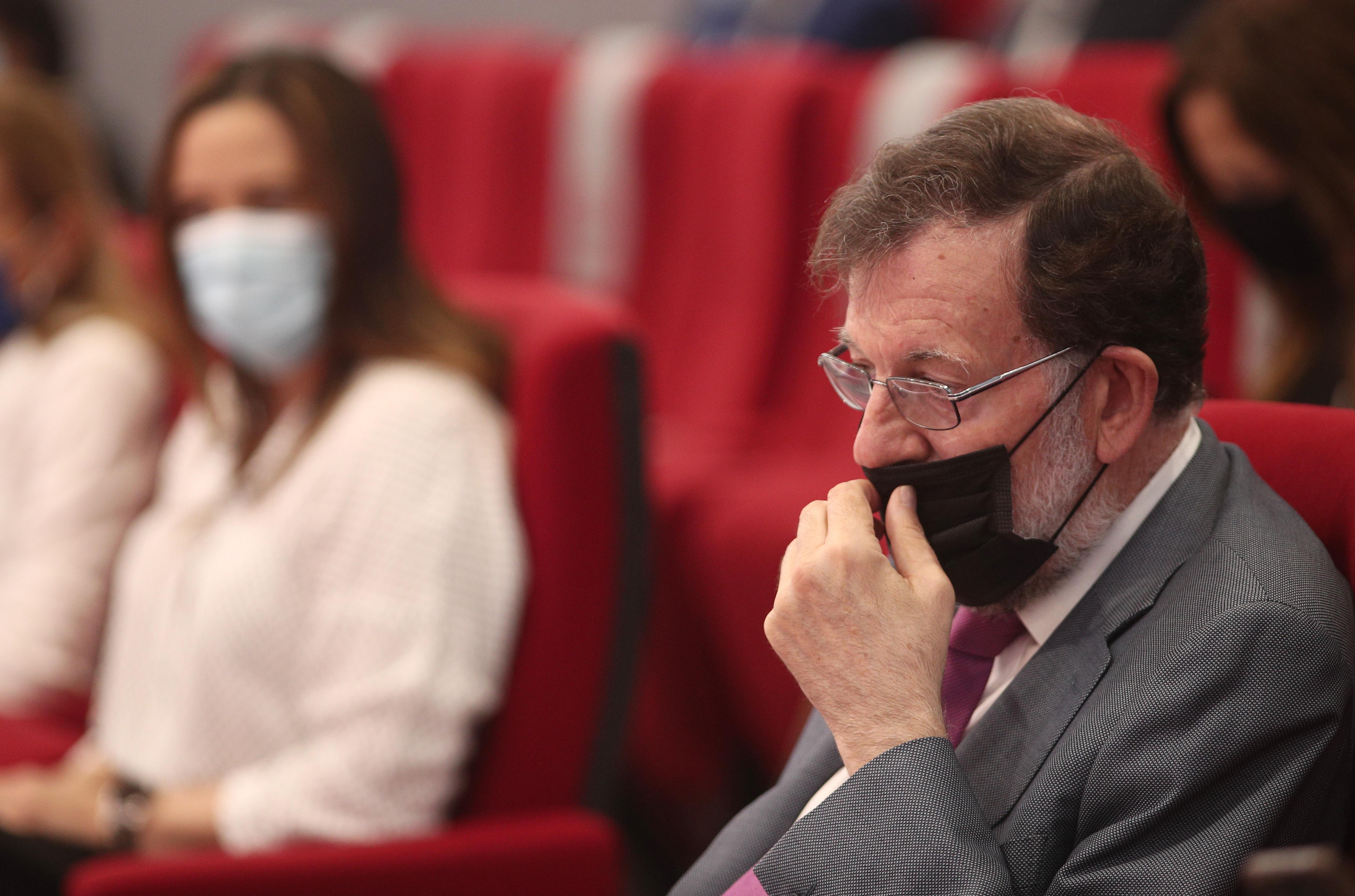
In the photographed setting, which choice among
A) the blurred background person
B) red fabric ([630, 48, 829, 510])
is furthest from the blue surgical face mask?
the blurred background person

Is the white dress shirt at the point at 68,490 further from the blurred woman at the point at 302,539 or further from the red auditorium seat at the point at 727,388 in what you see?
the red auditorium seat at the point at 727,388

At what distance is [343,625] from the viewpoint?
5.80 ft

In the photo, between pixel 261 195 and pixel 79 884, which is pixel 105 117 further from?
pixel 79 884

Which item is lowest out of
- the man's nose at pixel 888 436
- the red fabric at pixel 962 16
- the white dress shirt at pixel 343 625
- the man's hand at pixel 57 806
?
the man's hand at pixel 57 806

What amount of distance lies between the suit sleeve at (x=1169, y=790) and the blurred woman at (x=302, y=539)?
0.90m

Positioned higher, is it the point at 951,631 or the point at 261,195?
the point at 261,195

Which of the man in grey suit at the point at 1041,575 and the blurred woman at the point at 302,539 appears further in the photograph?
the blurred woman at the point at 302,539

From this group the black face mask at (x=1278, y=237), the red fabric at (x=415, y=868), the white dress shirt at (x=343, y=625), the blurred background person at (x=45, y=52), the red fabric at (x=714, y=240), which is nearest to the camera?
the red fabric at (x=415, y=868)

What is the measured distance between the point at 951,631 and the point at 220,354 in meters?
1.48

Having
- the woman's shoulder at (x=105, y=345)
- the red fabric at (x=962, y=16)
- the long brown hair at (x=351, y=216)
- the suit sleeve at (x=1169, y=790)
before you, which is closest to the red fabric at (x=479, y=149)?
the red fabric at (x=962, y=16)

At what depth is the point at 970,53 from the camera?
3119mm

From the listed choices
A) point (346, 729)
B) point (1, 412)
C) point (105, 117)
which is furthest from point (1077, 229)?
point (105, 117)

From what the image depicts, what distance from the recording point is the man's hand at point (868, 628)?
98cm

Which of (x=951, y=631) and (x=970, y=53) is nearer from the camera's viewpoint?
(x=951, y=631)
